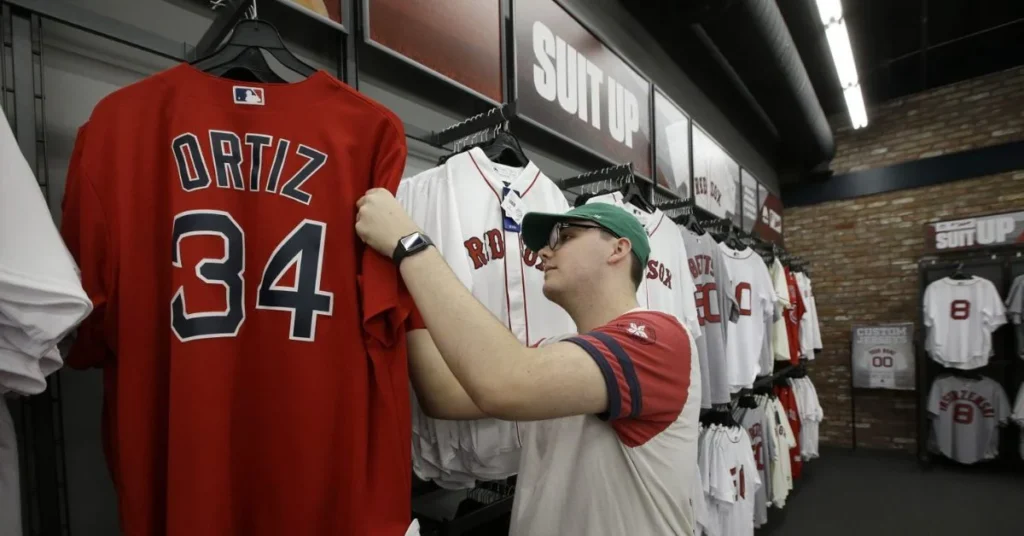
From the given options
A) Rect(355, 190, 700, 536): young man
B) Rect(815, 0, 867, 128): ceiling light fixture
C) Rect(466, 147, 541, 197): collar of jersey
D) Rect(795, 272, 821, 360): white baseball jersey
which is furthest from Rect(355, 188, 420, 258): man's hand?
Rect(795, 272, 821, 360): white baseball jersey

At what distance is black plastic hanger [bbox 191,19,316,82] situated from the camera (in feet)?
3.46

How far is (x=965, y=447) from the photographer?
588 cm

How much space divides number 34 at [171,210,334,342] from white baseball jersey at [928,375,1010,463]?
7.83 metres

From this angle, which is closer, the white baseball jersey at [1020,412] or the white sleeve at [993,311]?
the white baseball jersey at [1020,412]

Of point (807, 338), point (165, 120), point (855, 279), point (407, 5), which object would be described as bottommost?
point (807, 338)

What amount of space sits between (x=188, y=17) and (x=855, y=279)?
8618 millimetres

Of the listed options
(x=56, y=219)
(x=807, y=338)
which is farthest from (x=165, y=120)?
(x=807, y=338)

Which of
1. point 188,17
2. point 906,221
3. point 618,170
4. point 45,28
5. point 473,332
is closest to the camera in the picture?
point 473,332

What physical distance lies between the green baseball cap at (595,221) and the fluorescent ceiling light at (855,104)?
5.69 metres

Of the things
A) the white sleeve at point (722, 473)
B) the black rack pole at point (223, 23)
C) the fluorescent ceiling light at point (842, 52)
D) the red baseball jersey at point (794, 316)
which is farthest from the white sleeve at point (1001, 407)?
the black rack pole at point (223, 23)

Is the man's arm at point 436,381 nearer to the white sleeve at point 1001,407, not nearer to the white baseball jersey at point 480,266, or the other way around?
the white baseball jersey at point 480,266

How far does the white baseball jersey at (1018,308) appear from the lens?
5.65 metres

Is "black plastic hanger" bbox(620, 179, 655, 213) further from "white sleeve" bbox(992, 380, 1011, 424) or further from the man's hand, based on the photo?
"white sleeve" bbox(992, 380, 1011, 424)

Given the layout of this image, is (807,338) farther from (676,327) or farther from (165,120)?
(165,120)
